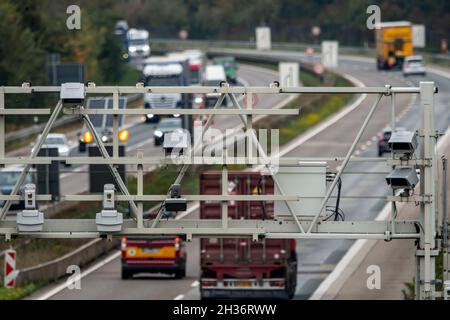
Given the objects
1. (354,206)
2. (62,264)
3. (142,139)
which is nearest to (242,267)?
(62,264)

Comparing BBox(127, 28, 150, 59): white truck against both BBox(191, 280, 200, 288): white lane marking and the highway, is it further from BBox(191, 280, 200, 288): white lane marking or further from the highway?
BBox(191, 280, 200, 288): white lane marking

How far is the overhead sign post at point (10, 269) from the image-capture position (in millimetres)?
43981

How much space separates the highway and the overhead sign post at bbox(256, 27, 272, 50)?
45537 millimetres

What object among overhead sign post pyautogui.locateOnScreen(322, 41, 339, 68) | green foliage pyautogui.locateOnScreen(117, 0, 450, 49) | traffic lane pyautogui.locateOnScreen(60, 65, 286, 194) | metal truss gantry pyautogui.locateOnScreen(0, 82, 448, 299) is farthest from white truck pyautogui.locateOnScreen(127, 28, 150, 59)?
metal truss gantry pyautogui.locateOnScreen(0, 82, 448, 299)

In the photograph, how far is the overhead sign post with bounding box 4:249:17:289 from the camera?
4398 cm

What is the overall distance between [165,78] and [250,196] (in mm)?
70051

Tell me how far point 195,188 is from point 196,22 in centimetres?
12068

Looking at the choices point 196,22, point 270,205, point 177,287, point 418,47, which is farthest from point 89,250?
point 196,22

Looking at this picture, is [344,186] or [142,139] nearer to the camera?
[344,186]

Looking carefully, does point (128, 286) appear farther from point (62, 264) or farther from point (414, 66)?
point (414, 66)

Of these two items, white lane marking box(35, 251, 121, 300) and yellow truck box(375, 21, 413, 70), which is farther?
yellow truck box(375, 21, 413, 70)

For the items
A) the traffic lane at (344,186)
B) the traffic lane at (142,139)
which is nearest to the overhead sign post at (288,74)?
the traffic lane at (142,139)

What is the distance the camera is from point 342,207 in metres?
62.5

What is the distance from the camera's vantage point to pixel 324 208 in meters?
27.2
